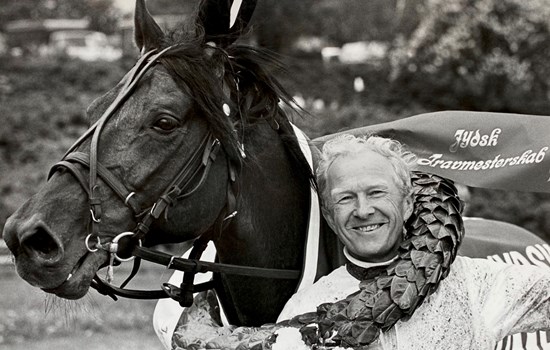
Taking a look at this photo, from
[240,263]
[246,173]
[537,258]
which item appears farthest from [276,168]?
[537,258]

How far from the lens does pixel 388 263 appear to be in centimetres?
264

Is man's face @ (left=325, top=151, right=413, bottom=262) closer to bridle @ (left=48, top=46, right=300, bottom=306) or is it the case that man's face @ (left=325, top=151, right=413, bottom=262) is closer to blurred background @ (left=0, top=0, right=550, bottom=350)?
bridle @ (left=48, top=46, right=300, bottom=306)

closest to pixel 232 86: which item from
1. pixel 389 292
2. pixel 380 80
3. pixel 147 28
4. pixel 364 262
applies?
pixel 147 28

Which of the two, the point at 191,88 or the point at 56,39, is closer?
the point at 191,88

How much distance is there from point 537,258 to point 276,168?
173cm

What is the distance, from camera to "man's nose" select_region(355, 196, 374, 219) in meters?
2.62

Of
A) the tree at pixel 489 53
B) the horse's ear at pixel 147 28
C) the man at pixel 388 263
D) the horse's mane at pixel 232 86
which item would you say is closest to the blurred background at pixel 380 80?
the tree at pixel 489 53

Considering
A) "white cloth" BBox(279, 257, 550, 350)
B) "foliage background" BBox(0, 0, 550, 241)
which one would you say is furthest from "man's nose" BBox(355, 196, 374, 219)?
"foliage background" BBox(0, 0, 550, 241)

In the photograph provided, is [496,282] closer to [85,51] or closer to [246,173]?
[246,173]

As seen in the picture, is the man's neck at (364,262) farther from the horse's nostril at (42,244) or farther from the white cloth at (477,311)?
the horse's nostril at (42,244)

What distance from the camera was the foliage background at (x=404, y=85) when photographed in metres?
12.0

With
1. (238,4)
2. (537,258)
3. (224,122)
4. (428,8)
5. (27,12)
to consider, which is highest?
(27,12)

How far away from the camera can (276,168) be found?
9.91 feet

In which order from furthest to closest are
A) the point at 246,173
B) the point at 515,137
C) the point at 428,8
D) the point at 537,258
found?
the point at 428,8 → the point at 537,258 → the point at 515,137 → the point at 246,173
